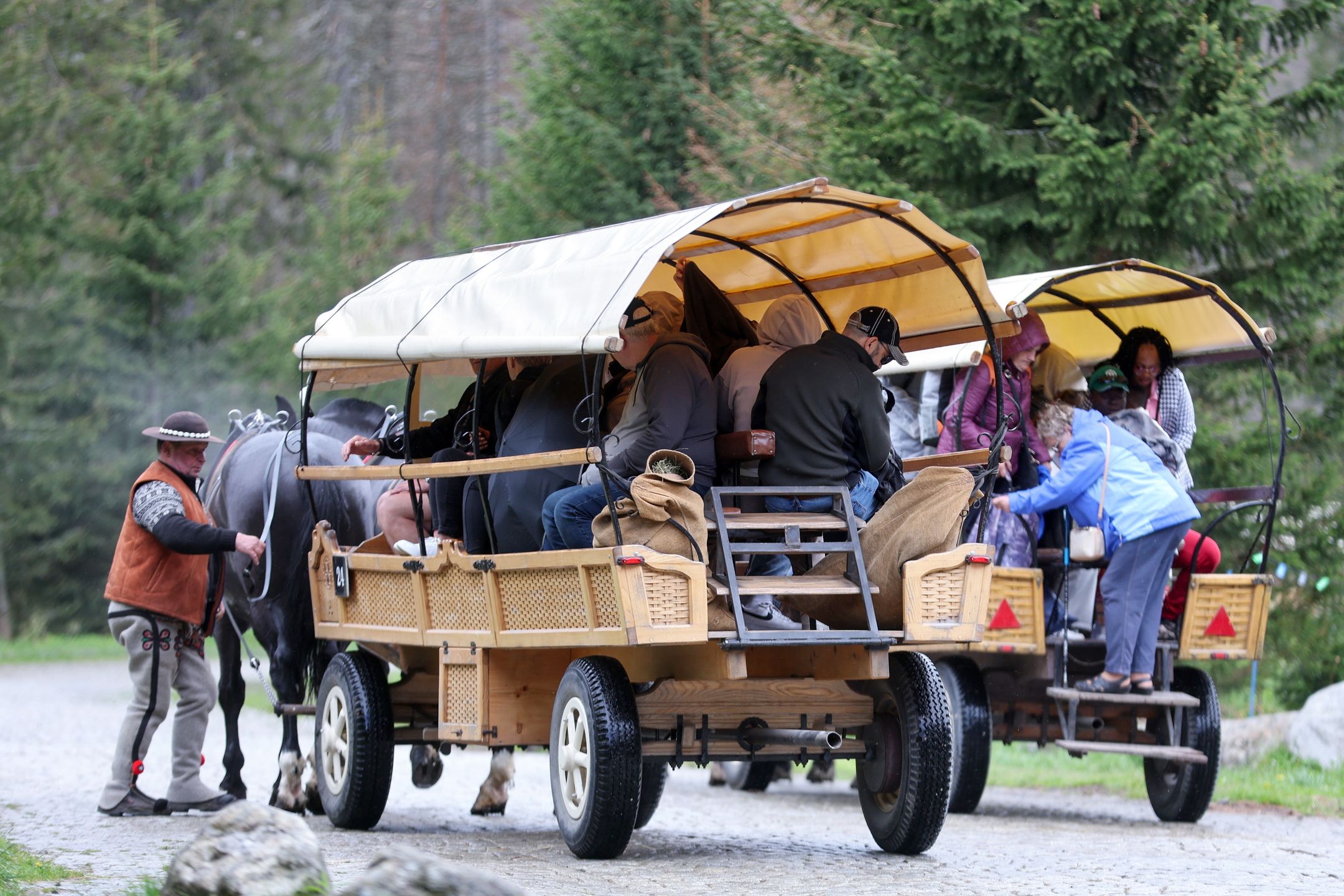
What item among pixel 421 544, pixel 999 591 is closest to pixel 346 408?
pixel 421 544

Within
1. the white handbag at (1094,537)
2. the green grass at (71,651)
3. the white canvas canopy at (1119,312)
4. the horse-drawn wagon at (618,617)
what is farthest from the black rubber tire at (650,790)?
the green grass at (71,651)

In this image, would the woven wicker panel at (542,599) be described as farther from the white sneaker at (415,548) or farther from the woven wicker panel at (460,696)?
the white sneaker at (415,548)

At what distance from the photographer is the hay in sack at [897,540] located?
25.9 feet

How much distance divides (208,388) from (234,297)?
4.89 ft

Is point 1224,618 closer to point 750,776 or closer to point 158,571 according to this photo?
point 750,776

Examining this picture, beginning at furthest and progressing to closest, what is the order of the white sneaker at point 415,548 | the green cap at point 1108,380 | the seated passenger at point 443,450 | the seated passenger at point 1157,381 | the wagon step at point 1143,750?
the seated passenger at point 1157,381, the green cap at point 1108,380, the wagon step at point 1143,750, the seated passenger at point 443,450, the white sneaker at point 415,548

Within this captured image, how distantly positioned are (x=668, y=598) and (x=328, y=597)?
3.29m

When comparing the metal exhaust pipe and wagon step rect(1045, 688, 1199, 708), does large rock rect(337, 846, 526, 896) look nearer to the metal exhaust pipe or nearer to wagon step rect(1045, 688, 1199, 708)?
the metal exhaust pipe

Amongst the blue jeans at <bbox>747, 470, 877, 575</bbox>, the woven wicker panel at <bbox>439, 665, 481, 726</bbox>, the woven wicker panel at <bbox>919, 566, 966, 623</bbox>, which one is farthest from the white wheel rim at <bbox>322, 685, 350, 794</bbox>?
the woven wicker panel at <bbox>919, 566, 966, 623</bbox>

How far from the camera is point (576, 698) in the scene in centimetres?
790

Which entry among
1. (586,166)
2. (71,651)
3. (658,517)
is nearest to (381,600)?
(658,517)

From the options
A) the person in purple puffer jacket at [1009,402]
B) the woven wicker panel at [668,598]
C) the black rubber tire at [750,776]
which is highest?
the person in purple puffer jacket at [1009,402]

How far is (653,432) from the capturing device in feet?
26.2

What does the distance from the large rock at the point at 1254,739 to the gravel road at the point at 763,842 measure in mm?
1289
